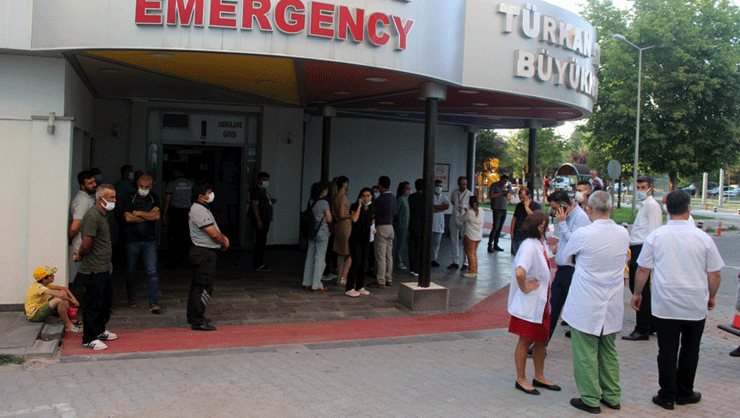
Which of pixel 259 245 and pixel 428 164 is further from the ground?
pixel 428 164

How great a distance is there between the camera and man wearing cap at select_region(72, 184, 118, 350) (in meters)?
6.35

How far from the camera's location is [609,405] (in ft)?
16.7

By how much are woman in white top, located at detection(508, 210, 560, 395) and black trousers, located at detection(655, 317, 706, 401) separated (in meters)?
0.95

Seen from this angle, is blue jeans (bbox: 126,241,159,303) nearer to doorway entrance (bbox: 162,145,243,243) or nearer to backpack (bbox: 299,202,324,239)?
backpack (bbox: 299,202,324,239)

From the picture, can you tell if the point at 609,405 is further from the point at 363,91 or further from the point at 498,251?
the point at 498,251

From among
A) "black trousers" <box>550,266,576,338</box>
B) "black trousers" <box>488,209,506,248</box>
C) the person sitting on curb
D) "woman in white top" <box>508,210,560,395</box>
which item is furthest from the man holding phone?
"black trousers" <box>488,209,506,248</box>

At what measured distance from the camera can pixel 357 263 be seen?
9.23 m

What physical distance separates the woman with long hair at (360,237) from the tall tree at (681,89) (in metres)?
24.8

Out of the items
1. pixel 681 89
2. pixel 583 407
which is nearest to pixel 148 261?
pixel 583 407

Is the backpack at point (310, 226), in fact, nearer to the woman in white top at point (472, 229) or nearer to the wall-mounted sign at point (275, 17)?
the wall-mounted sign at point (275, 17)

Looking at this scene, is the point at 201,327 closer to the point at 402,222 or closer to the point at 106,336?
the point at 106,336

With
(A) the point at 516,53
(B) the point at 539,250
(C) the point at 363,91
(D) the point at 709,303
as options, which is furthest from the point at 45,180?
(D) the point at 709,303

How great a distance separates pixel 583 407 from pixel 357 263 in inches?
185

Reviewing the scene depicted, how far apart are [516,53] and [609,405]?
5427 millimetres
